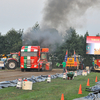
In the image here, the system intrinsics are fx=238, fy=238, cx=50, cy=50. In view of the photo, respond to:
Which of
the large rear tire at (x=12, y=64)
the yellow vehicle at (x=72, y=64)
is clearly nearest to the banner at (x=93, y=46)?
the yellow vehicle at (x=72, y=64)

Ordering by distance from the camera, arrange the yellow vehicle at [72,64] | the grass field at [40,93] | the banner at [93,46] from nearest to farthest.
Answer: the grass field at [40,93]
the yellow vehicle at [72,64]
the banner at [93,46]

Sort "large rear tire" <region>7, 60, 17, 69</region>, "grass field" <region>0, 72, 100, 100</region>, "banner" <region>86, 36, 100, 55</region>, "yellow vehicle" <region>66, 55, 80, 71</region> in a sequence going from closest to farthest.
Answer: "grass field" <region>0, 72, 100, 100</region> → "large rear tire" <region>7, 60, 17, 69</region> → "yellow vehicle" <region>66, 55, 80, 71</region> → "banner" <region>86, 36, 100, 55</region>

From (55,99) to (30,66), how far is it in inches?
960

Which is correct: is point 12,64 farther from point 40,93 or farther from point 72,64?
point 40,93

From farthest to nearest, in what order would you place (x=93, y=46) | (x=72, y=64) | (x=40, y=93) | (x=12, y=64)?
(x=93, y=46) → (x=72, y=64) → (x=12, y=64) → (x=40, y=93)

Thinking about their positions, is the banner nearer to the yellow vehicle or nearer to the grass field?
the yellow vehicle

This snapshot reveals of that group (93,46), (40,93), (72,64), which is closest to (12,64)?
(72,64)

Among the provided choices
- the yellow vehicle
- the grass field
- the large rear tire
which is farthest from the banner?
the grass field

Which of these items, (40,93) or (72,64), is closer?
(40,93)

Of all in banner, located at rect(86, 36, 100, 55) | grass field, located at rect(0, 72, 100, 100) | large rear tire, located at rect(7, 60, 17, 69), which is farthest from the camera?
banner, located at rect(86, 36, 100, 55)

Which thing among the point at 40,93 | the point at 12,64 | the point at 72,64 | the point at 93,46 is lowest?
the point at 40,93

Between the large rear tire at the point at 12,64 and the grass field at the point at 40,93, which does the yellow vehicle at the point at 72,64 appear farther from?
the grass field at the point at 40,93

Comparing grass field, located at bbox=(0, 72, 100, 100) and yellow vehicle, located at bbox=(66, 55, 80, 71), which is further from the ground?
yellow vehicle, located at bbox=(66, 55, 80, 71)

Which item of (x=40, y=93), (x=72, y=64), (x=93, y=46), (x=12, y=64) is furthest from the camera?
(x=93, y=46)
